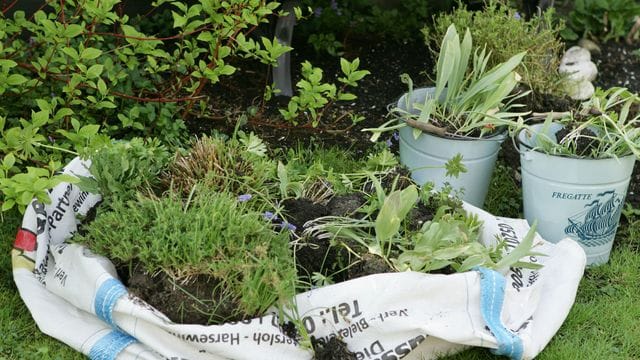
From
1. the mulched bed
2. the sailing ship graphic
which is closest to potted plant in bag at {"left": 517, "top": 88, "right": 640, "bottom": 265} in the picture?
the sailing ship graphic

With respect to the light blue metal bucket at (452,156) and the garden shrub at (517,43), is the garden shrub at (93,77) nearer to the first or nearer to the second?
the light blue metal bucket at (452,156)

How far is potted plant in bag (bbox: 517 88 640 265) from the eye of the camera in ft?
9.75

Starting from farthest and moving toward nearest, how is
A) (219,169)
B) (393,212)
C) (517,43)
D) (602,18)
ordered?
(602,18) < (517,43) < (219,169) < (393,212)

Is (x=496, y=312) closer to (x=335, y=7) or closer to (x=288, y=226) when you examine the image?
(x=288, y=226)

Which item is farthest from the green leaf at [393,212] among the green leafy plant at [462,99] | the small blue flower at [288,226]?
the green leafy plant at [462,99]

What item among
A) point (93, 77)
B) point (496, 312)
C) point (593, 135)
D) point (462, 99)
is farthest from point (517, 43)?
point (93, 77)

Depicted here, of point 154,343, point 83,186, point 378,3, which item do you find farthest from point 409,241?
point 378,3

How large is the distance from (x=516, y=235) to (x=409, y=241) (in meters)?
0.51

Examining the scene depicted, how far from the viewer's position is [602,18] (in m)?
4.80

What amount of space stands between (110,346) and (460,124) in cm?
168

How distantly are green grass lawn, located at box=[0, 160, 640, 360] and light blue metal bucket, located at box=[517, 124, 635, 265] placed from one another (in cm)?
13

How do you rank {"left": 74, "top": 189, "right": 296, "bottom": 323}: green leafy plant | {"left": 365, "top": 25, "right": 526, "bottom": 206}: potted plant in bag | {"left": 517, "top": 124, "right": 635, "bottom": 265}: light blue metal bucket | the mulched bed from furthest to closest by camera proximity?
the mulched bed, {"left": 365, "top": 25, "right": 526, "bottom": 206}: potted plant in bag, {"left": 517, "top": 124, "right": 635, "bottom": 265}: light blue metal bucket, {"left": 74, "top": 189, "right": 296, "bottom": 323}: green leafy plant

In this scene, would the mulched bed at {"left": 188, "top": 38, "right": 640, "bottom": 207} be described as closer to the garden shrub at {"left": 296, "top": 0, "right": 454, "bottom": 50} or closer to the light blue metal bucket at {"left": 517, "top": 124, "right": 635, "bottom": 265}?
the garden shrub at {"left": 296, "top": 0, "right": 454, "bottom": 50}

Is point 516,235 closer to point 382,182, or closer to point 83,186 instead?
point 382,182
